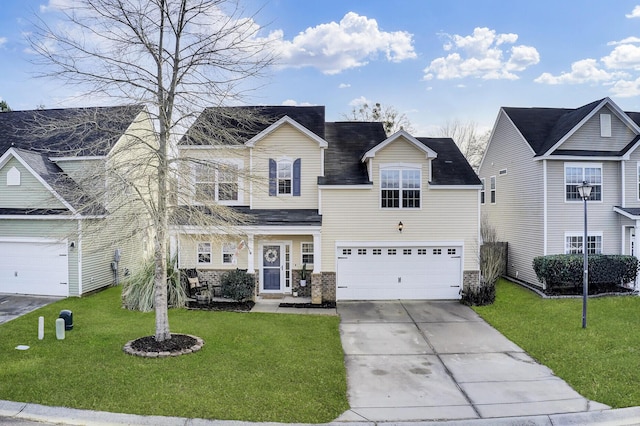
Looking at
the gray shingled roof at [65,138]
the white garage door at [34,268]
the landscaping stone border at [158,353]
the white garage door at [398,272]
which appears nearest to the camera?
the landscaping stone border at [158,353]

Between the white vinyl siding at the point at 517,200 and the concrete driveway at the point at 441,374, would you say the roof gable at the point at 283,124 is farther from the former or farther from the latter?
the white vinyl siding at the point at 517,200

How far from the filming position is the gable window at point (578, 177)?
56.9ft

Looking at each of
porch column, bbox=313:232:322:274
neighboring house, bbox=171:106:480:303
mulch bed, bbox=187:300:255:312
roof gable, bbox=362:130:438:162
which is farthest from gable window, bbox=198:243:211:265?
roof gable, bbox=362:130:438:162

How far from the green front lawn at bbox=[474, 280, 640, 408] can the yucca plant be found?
34.9 ft

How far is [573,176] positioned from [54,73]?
62.0ft

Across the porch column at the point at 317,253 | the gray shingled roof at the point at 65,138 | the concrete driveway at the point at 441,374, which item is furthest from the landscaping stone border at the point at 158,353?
the porch column at the point at 317,253

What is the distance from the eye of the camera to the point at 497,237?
21156 millimetres

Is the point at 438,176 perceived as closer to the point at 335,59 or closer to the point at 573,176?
the point at 573,176

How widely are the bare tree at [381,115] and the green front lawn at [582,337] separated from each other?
2098 centimetres

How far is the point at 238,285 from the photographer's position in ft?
50.3

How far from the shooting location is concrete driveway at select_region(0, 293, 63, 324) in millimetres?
13312

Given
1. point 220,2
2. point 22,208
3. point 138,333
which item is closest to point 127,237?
point 138,333

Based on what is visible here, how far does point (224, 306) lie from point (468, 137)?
1347 inches

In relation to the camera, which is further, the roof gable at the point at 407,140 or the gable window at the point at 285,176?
the gable window at the point at 285,176
